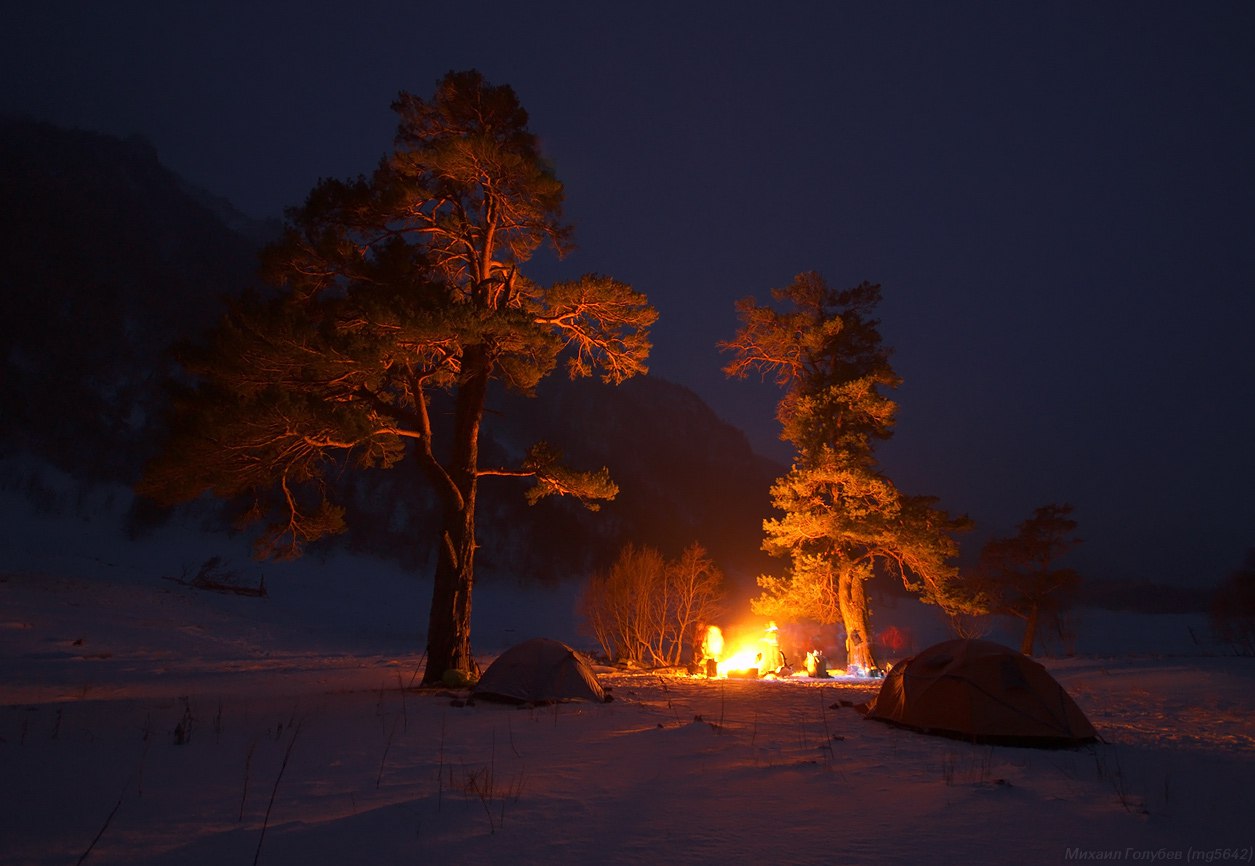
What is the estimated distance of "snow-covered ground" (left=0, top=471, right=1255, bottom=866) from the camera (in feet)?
11.4

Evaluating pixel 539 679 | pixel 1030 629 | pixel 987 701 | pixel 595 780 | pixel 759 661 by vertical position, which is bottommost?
pixel 759 661

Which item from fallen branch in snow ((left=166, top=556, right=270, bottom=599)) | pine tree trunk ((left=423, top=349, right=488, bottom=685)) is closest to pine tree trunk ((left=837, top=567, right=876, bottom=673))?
pine tree trunk ((left=423, top=349, right=488, bottom=685))

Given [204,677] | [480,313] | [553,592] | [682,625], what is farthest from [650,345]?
[553,592]

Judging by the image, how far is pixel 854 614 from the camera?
1803 cm

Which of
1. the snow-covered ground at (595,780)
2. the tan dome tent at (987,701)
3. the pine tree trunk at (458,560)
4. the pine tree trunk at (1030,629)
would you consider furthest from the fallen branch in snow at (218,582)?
the pine tree trunk at (1030,629)

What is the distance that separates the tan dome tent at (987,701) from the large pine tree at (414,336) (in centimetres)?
628

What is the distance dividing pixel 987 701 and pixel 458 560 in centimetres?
842

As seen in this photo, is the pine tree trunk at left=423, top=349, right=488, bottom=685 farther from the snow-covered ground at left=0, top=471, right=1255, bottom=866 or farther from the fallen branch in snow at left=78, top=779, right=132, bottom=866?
the fallen branch in snow at left=78, top=779, right=132, bottom=866

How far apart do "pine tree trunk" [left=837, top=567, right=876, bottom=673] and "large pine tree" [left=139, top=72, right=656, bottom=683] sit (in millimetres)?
9742

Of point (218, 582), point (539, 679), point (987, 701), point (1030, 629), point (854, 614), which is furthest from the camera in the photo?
point (218, 582)

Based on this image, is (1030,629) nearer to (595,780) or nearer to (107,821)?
(595,780)

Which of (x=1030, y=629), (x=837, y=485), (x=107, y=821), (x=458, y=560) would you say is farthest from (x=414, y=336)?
(x=1030, y=629)

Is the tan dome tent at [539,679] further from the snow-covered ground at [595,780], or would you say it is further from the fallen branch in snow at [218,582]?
the fallen branch in snow at [218,582]

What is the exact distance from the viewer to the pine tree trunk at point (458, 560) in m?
10.8
